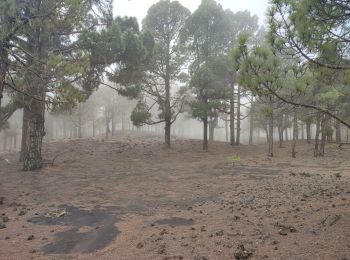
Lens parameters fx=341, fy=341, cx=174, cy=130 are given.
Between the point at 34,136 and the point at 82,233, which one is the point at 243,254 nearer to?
the point at 82,233

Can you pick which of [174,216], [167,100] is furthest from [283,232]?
[167,100]

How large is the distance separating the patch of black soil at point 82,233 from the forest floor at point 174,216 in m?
0.02

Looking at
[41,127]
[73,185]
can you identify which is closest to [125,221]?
[73,185]

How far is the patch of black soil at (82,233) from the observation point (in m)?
5.51

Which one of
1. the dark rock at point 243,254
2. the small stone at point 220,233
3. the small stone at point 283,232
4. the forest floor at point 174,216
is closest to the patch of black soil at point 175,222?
the forest floor at point 174,216

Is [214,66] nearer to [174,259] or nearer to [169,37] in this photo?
[169,37]

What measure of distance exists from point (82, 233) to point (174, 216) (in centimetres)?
203

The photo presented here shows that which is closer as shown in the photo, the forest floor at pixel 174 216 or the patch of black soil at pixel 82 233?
the forest floor at pixel 174 216

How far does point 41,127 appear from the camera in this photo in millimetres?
15008

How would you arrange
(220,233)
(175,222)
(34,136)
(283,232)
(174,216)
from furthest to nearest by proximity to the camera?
(34,136) → (174,216) → (175,222) → (220,233) → (283,232)

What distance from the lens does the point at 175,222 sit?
6891 mm

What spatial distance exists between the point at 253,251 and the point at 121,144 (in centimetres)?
2172

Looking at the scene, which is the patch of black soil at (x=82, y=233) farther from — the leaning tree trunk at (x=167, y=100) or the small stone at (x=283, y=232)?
the leaning tree trunk at (x=167, y=100)

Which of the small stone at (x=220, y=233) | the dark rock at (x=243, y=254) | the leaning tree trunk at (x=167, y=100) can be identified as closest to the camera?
the dark rock at (x=243, y=254)
